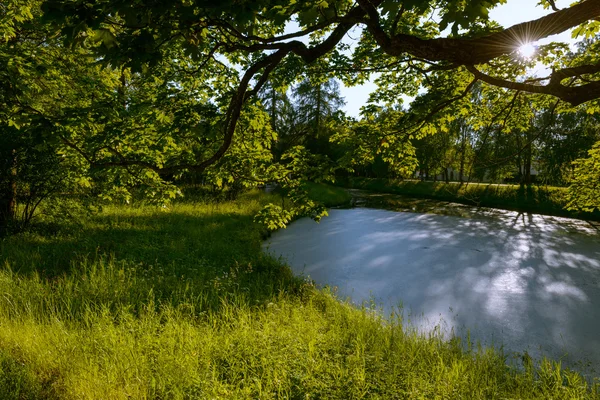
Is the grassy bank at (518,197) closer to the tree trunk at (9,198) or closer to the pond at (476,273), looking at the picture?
the pond at (476,273)

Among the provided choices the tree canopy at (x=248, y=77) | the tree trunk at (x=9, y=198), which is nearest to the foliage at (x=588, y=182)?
the tree canopy at (x=248, y=77)

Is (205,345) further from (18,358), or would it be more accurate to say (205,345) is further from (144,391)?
(18,358)

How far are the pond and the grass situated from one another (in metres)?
1.14

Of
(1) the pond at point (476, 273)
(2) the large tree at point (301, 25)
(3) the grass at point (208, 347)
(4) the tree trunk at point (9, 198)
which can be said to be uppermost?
(2) the large tree at point (301, 25)

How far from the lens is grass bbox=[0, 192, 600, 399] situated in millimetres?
3072

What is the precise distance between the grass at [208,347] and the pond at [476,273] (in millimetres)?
1137

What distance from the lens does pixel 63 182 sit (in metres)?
7.71

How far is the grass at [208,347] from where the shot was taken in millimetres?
3072

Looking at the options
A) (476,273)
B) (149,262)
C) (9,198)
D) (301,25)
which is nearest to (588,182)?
(476,273)

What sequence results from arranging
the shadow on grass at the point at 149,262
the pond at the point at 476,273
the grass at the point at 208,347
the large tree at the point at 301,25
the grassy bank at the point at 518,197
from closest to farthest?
the large tree at the point at 301,25, the grass at the point at 208,347, the shadow on grass at the point at 149,262, the pond at the point at 476,273, the grassy bank at the point at 518,197

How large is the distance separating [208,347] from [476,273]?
308 inches

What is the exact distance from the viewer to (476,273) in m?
8.71

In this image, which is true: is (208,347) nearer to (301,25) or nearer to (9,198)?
(301,25)

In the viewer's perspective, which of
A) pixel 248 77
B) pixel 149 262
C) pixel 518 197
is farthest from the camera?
pixel 518 197
